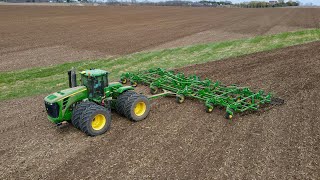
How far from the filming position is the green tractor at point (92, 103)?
27.9ft

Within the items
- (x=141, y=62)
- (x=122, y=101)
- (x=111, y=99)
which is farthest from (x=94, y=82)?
(x=141, y=62)

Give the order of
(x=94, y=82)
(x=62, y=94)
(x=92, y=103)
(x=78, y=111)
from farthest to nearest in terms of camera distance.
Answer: (x=94, y=82), (x=92, y=103), (x=62, y=94), (x=78, y=111)

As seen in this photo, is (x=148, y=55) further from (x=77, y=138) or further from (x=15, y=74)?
(x=77, y=138)

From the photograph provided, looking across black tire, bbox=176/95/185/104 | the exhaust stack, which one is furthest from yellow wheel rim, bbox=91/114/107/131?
black tire, bbox=176/95/185/104

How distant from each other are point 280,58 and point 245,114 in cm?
934

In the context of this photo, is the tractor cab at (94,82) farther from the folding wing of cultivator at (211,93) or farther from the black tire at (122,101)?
the folding wing of cultivator at (211,93)

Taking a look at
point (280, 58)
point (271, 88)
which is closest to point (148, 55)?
point (280, 58)

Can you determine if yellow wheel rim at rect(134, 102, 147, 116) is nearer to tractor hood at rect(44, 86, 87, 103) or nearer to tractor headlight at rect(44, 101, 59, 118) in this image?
tractor hood at rect(44, 86, 87, 103)

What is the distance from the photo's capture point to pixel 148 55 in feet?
69.2

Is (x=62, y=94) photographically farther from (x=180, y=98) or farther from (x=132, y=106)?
(x=180, y=98)

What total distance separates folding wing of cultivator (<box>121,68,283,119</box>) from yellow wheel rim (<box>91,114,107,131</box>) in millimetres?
2318

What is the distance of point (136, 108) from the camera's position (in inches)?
395

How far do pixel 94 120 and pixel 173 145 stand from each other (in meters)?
2.37

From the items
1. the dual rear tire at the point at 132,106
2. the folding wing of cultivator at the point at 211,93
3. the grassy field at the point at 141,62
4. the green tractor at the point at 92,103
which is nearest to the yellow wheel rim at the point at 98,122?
the green tractor at the point at 92,103
